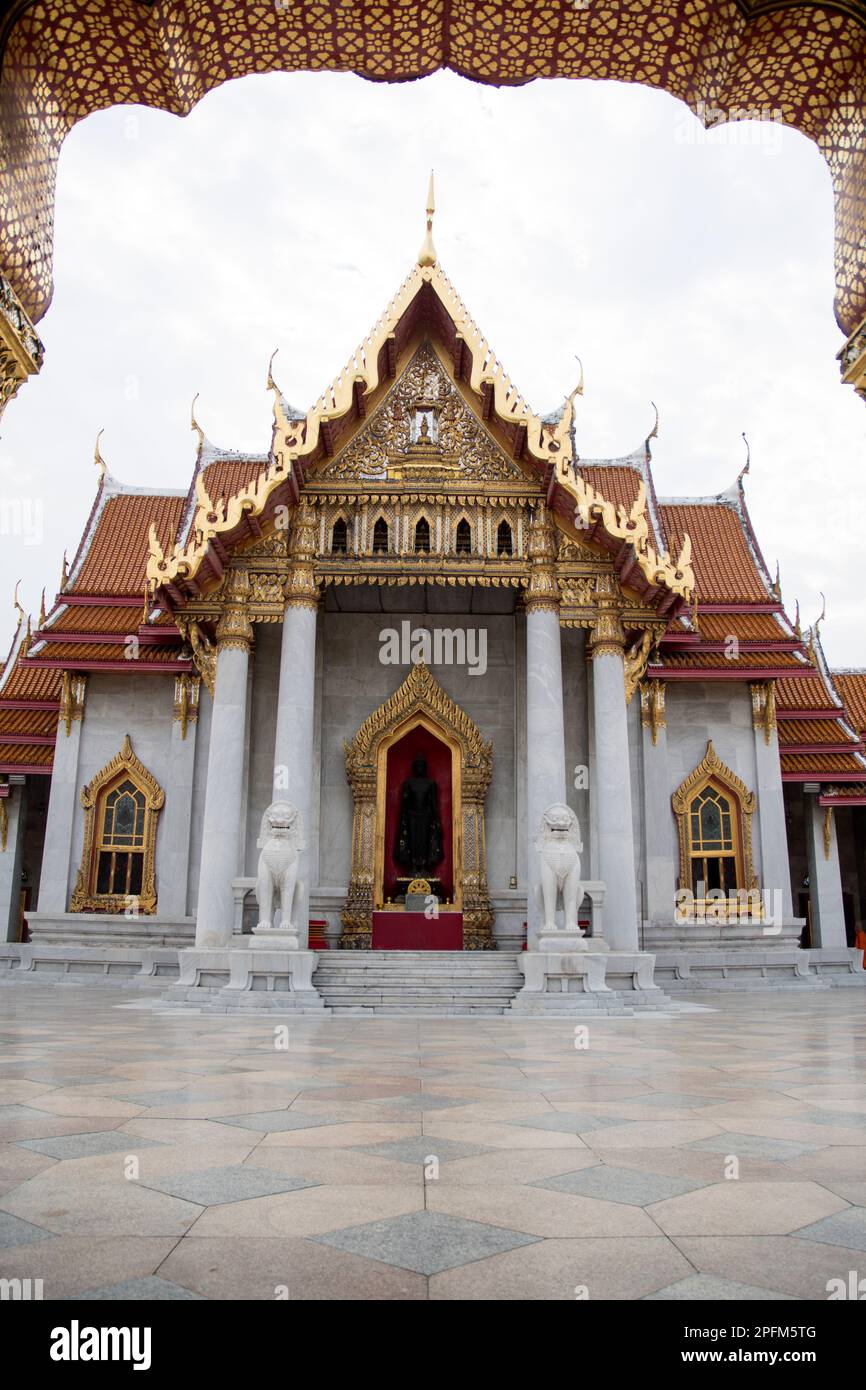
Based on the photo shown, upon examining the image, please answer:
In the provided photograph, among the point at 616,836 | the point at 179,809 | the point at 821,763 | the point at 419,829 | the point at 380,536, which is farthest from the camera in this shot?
the point at 821,763

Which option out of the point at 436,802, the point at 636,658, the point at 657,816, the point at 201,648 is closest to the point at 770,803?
the point at 657,816

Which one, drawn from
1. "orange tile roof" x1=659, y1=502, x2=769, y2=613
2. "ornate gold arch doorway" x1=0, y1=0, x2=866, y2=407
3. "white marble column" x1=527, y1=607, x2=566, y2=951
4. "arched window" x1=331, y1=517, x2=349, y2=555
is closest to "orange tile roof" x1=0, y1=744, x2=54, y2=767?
"arched window" x1=331, y1=517, x2=349, y2=555

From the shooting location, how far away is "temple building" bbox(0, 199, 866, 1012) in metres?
12.3

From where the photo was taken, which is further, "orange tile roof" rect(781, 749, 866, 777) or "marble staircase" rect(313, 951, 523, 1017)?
"orange tile roof" rect(781, 749, 866, 777)

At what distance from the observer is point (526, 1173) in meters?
3.18

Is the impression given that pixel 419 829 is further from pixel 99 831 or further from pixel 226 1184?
pixel 226 1184

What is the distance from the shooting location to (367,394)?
13.1 metres

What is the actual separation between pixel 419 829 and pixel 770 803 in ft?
Answer: 19.3

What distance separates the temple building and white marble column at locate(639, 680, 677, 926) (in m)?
0.05

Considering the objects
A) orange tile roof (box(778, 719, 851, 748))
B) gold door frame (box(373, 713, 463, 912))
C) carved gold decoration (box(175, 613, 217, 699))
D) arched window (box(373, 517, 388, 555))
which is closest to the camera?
arched window (box(373, 517, 388, 555))

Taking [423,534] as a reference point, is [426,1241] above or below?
below

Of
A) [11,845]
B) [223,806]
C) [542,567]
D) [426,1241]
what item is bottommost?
[426,1241]

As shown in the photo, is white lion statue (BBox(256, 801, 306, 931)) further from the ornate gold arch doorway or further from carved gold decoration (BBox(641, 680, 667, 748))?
carved gold decoration (BBox(641, 680, 667, 748))
